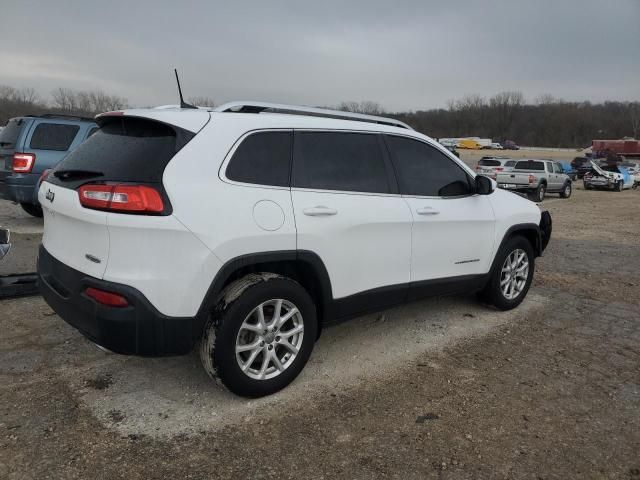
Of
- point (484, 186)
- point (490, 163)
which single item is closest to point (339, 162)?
point (484, 186)

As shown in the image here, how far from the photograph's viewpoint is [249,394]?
3.12 m

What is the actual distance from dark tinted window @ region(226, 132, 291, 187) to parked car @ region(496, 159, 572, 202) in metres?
18.7

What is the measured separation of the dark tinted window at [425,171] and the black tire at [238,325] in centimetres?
132

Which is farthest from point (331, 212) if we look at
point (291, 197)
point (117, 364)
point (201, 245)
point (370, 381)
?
point (117, 364)

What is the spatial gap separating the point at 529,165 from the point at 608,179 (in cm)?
753

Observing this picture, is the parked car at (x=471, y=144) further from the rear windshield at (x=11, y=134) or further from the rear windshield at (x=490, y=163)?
the rear windshield at (x=11, y=134)

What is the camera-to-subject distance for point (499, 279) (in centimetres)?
482

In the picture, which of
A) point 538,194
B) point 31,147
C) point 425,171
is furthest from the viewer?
point 538,194

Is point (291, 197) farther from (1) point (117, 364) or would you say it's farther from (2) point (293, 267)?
(1) point (117, 364)

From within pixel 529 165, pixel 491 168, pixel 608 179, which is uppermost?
pixel 529 165

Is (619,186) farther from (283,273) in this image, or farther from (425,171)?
(283,273)

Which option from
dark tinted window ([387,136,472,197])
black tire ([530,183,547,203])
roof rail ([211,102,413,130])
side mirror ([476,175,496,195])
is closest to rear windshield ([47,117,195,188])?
roof rail ([211,102,413,130])


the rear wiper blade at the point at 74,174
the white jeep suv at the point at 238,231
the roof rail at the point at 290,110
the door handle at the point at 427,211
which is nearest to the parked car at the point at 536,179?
the door handle at the point at 427,211

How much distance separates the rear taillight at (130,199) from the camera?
2.66 meters
